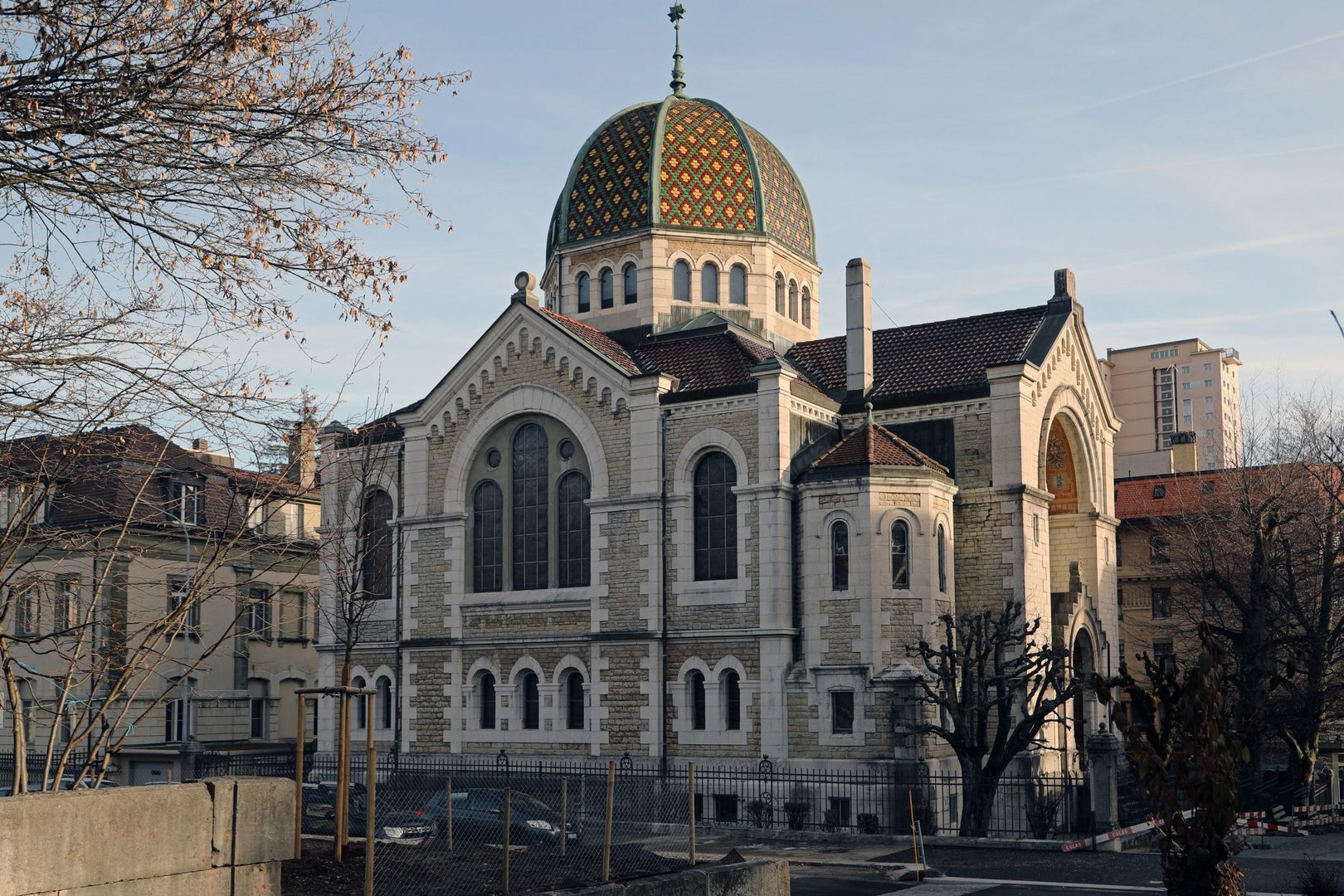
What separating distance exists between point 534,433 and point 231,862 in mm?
27355

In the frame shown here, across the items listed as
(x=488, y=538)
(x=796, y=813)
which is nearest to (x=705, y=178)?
(x=488, y=538)

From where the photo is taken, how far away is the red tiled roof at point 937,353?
36875mm

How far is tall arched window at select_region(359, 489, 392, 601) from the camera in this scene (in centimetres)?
4097

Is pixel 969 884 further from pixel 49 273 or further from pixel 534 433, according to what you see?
pixel 534 433

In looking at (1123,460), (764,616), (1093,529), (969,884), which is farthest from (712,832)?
(1123,460)

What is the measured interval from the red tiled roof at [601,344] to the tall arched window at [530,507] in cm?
278

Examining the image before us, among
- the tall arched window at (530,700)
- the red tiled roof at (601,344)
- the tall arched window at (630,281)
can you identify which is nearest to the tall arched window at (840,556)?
the red tiled roof at (601,344)

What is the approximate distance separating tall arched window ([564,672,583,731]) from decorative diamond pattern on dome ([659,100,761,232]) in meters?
14.4

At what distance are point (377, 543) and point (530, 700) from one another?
21.8 ft

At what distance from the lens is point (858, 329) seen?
3819cm

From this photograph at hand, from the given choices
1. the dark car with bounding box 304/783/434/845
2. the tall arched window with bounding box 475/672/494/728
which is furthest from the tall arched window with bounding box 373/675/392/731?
the dark car with bounding box 304/783/434/845

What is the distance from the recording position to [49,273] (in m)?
12.6

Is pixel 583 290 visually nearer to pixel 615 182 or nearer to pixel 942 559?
pixel 615 182

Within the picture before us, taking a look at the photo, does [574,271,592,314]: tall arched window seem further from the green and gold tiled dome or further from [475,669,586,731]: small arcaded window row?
[475,669,586,731]: small arcaded window row
